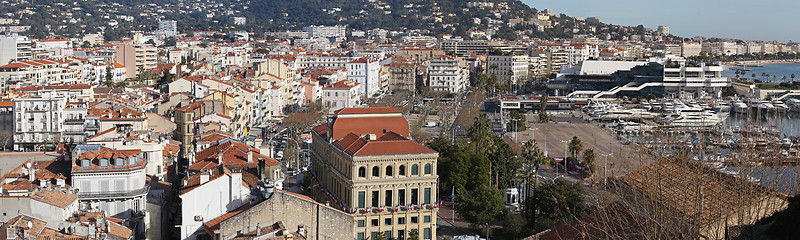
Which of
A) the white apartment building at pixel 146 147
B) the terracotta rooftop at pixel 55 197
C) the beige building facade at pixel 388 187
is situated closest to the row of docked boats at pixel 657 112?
the beige building facade at pixel 388 187

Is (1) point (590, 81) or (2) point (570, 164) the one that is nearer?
(2) point (570, 164)

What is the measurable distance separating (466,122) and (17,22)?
504 feet

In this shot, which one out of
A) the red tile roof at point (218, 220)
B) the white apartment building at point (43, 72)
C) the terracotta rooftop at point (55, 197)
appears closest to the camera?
the terracotta rooftop at point (55, 197)

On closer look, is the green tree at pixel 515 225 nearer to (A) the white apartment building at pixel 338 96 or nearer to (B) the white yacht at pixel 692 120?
(B) the white yacht at pixel 692 120

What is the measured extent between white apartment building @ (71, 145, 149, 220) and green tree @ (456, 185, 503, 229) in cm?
1398

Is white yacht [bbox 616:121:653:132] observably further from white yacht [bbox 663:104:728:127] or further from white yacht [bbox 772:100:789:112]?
white yacht [bbox 772:100:789:112]

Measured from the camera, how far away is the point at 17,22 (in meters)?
197

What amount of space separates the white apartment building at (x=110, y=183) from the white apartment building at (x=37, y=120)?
2443 cm

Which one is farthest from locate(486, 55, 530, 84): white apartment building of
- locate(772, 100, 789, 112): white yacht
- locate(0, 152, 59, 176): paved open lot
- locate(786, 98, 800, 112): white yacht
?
locate(0, 152, 59, 176): paved open lot

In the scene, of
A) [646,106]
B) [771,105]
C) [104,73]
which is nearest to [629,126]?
[646,106]

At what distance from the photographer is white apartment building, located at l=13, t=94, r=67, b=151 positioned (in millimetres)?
52750

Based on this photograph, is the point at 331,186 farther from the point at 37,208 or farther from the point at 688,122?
the point at 688,122

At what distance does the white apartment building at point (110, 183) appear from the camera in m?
29.5

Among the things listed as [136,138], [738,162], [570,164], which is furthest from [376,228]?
[570,164]
